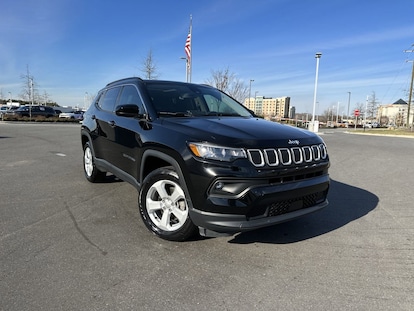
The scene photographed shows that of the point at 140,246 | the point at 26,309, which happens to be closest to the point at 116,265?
the point at 140,246

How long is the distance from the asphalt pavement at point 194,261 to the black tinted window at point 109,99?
1.46m

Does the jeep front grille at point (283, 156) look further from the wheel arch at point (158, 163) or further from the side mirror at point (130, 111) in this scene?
the side mirror at point (130, 111)

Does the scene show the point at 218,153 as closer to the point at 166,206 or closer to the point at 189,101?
the point at 166,206

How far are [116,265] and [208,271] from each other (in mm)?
855

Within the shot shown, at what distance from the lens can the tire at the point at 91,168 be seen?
18.8ft

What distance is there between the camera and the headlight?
9.40ft

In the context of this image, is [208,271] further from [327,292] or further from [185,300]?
[327,292]

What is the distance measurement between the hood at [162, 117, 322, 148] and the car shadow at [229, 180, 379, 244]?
90 cm

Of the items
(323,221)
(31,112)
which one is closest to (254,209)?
(323,221)

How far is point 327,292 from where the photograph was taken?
2598 millimetres

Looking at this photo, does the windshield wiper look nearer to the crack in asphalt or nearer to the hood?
the hood

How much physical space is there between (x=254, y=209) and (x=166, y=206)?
40.8 inches

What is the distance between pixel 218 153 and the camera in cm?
289

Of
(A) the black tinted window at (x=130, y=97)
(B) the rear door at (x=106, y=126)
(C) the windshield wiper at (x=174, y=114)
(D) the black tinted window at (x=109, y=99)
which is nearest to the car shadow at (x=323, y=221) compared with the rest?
(C) the windshield wiper at (x=174, y=114)
